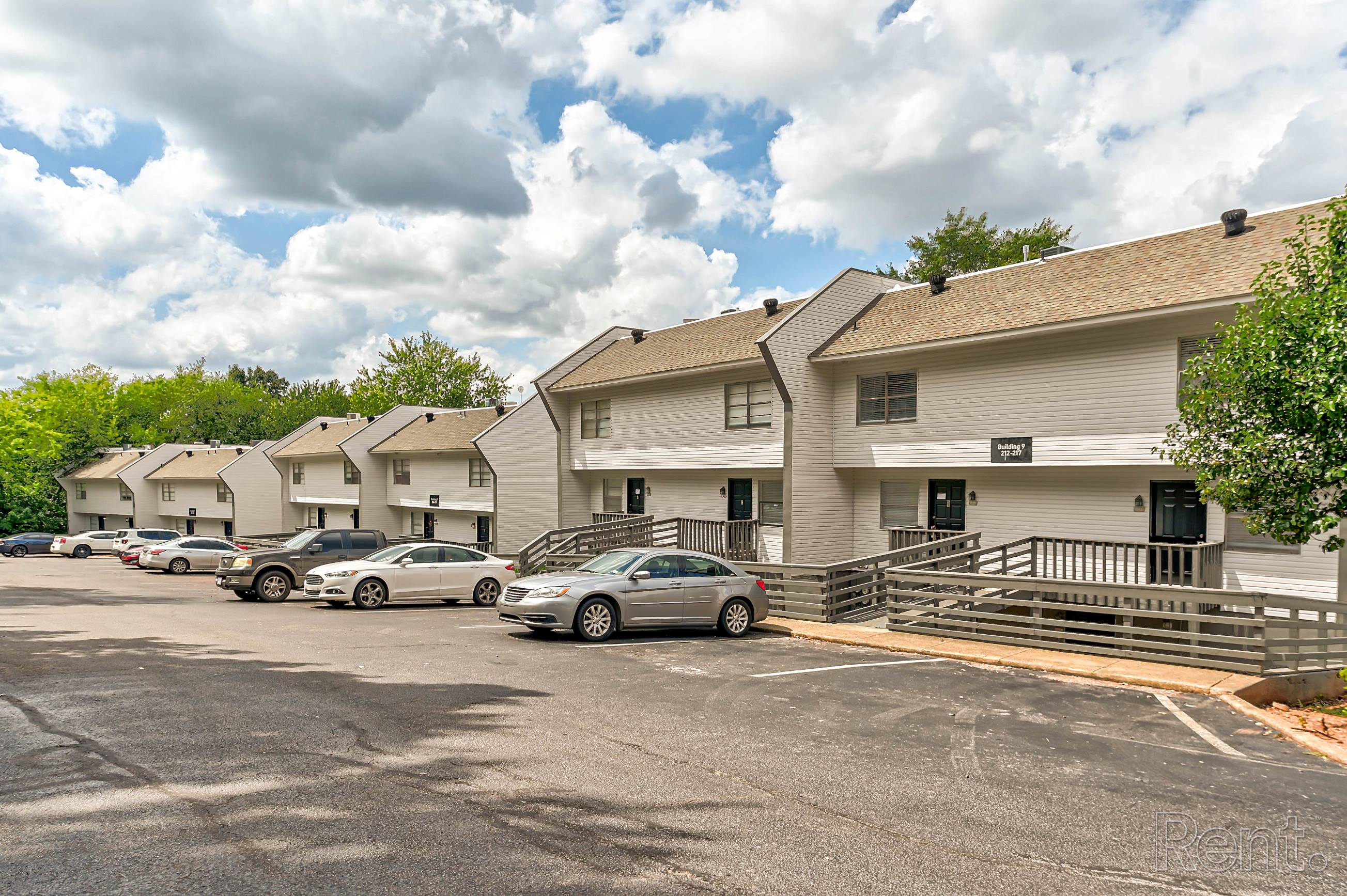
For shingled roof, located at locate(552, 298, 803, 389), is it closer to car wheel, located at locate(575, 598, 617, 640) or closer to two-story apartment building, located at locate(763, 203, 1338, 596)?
two-story apartment building, located at locate(763, 203, 1338, 596)

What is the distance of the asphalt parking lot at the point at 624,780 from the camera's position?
198 inches

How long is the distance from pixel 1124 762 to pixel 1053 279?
1369 centimetres

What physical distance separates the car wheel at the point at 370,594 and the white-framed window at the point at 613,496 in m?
9.84

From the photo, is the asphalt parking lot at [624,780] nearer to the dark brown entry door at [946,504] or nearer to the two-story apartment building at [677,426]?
the dark brown entry door at [946,504]

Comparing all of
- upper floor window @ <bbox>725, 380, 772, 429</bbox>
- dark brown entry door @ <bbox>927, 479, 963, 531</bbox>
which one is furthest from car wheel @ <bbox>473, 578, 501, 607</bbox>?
dark brown entry door @ <bbox>927, 479, 963, 531</bbox>

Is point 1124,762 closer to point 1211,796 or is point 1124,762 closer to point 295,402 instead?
point 1211,796

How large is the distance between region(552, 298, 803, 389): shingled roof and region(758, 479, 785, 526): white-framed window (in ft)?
11.6

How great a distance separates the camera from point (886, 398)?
2073 centimetres

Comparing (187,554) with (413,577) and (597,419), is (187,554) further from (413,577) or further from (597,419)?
(413,577)

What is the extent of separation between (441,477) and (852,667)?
28967mm

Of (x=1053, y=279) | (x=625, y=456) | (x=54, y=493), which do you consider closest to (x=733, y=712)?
(x=1053, y=279)

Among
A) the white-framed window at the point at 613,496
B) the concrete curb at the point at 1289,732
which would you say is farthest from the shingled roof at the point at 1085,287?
the white-framed window at the point at 613,496

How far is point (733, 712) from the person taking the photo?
9.09 metres
